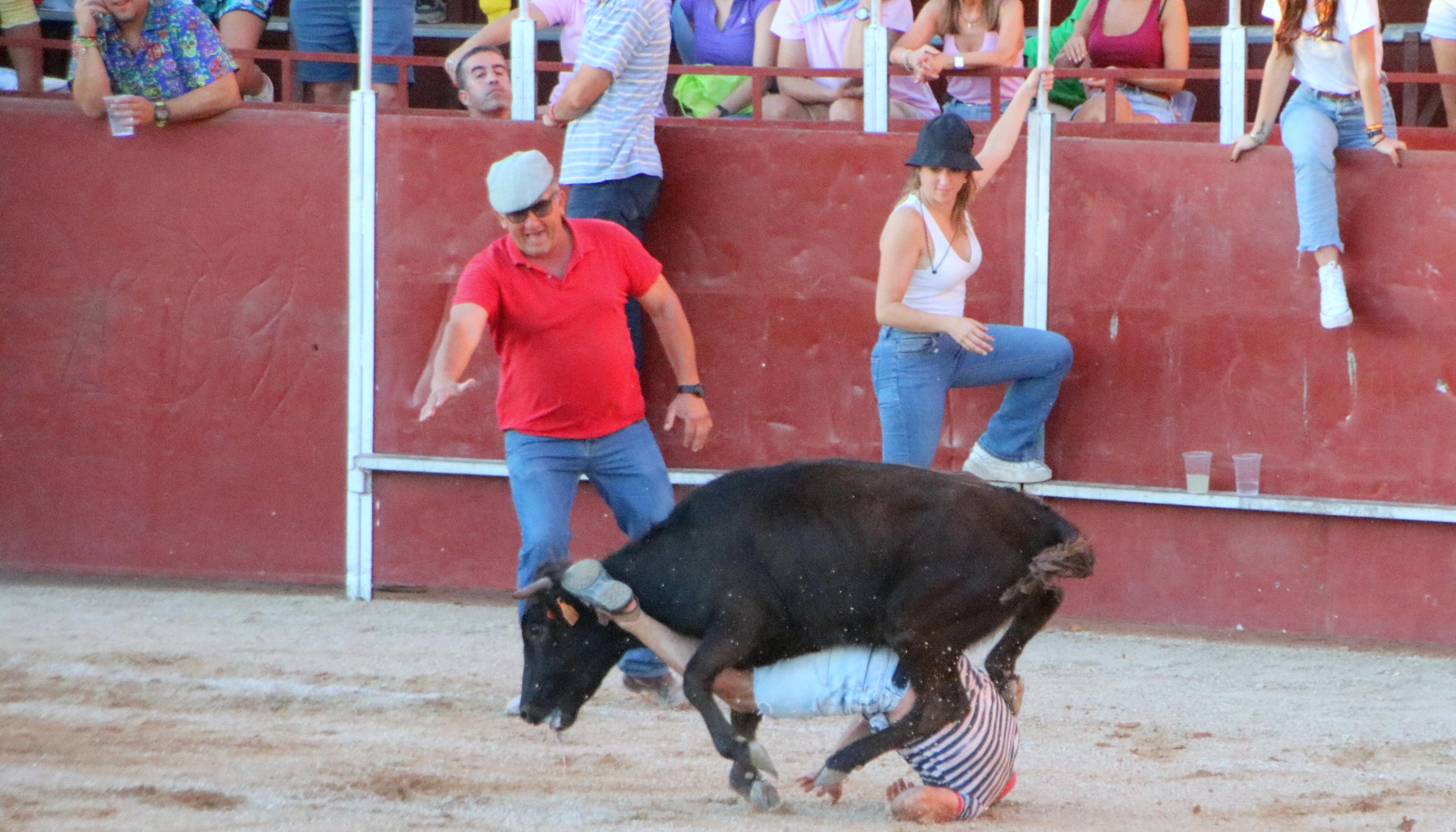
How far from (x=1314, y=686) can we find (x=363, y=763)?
3351 millimetres

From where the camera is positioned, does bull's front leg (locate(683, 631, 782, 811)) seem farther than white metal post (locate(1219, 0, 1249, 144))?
No

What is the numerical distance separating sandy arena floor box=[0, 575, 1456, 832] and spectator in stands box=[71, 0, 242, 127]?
2.09 metres

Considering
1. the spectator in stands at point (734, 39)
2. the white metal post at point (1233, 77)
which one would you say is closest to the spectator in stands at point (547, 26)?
the spectator in stands at point (734, 39)

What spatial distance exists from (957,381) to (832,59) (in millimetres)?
1877

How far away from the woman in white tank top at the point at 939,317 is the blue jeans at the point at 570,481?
88 cm

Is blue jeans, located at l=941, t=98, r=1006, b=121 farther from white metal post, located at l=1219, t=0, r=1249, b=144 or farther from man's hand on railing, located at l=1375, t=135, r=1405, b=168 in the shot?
man's hand on railing, located at l=1375, t=135, r=1405, b=168

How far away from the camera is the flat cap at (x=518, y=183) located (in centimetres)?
522

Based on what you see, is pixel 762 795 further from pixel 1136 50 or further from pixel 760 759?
pixel 1136 50

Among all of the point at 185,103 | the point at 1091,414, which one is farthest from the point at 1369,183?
the point at 185,103

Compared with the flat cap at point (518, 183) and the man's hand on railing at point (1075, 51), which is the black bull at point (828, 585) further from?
the man's hand on railing at point (1075, 51)

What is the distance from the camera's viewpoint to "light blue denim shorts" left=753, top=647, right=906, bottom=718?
4.57 metres

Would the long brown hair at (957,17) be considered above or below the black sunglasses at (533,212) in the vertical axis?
above

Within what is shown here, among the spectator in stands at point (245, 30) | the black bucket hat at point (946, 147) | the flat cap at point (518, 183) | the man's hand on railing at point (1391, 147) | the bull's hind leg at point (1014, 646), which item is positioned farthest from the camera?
the spectator in stands at point (245, 30)

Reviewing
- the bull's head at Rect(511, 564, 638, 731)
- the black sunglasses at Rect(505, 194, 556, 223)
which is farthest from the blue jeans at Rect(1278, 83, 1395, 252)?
the bull's head at Rect(511, 564, 638, 731)
